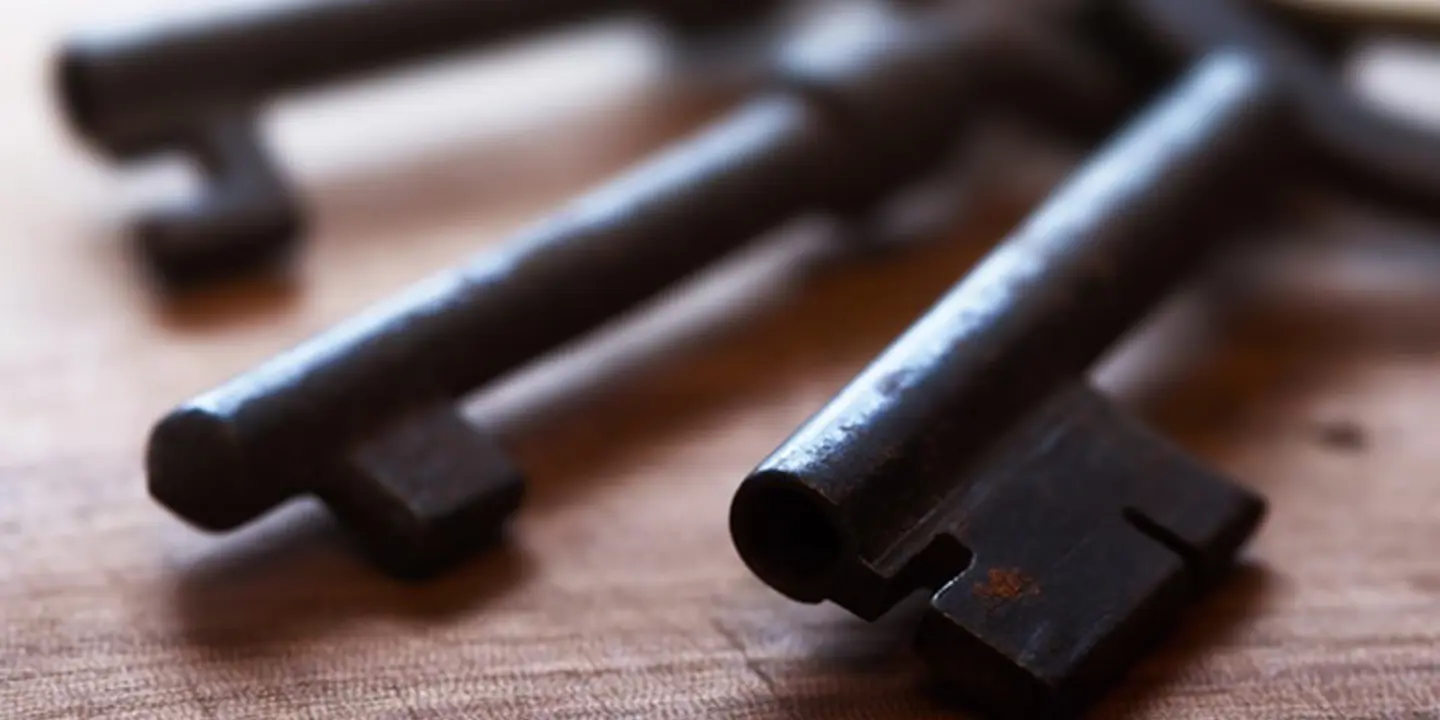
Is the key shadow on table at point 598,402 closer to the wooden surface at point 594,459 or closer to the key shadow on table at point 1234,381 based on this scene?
the wooden surface at point 594,459

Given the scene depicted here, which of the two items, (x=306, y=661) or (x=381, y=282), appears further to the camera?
(x=381, y=282)

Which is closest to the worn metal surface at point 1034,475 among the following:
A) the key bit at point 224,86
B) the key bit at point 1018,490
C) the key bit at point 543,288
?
the key bit at point 1018,490

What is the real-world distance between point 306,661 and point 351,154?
1.49ft

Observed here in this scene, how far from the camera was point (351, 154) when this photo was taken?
1.01 m

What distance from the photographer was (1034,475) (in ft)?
2.09

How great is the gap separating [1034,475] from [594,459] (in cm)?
20

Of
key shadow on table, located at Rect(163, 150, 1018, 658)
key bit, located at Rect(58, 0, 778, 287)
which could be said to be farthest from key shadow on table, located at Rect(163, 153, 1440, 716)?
key bit, located at Rect(58, 0, 778, 287)

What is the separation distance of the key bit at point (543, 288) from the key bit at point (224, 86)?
21 cm

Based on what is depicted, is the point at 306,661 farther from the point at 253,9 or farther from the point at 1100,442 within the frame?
the point at 253,9

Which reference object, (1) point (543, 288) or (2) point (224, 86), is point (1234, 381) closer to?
(1) point (543, 288)

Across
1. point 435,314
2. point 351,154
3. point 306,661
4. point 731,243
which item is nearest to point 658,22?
point 351,154

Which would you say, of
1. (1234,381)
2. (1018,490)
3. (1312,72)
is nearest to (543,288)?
(1018,490)

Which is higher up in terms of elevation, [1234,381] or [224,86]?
[224,86]

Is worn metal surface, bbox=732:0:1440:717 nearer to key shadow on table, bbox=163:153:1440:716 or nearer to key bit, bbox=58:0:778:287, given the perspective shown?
key shadow on table, bbox=163:153:1440:716
